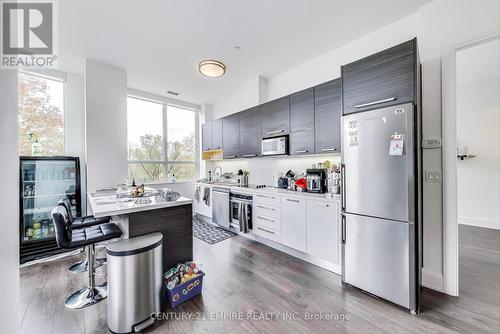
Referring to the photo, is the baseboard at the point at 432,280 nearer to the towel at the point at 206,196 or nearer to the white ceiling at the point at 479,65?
the white ceiling at the point at 479,65

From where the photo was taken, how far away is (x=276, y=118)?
131 inches

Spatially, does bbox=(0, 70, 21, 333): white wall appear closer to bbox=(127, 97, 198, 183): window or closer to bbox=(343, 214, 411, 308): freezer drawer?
bbox=(343, 214, 411, 308): freezer drawer

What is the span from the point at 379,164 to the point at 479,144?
162 inches

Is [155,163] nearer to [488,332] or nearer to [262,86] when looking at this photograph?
[262,86]

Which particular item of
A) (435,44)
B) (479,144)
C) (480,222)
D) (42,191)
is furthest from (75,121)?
(480,222)

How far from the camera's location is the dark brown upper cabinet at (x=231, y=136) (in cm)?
409

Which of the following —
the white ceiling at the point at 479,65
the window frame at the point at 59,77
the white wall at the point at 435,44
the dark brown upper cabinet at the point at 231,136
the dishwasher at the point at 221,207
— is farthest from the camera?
the dark brown upper cabinet at the point at 231,136

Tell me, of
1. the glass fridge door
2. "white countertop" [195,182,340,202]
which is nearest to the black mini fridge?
the glass fridge door

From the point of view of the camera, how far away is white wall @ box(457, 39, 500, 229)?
3826mm

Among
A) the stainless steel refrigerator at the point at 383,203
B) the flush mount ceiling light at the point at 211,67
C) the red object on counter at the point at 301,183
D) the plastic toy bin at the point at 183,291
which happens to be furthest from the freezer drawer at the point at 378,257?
the flush mount ceiling light at the point at 211,67

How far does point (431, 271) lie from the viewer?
6.67ft

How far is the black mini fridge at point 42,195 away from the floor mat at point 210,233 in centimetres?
197

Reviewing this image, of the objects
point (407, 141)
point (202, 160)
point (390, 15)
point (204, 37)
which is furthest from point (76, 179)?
point (390, 15)

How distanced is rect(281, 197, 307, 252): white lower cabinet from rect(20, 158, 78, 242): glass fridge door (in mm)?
3332
